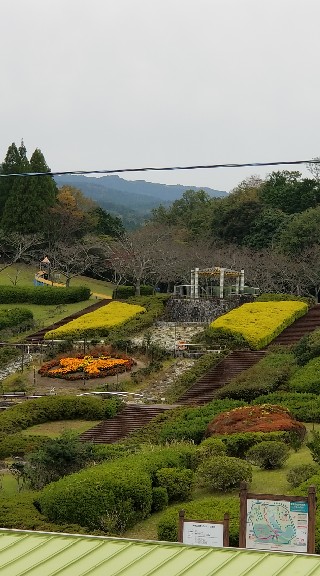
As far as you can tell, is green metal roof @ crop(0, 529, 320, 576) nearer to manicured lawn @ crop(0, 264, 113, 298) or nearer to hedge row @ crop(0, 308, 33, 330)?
hedge row @ crop(0, 308, 33, 330)

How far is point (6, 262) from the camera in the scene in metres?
58.8

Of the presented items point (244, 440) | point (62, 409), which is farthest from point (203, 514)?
point (62, 409)

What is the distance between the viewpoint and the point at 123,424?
27156 mm

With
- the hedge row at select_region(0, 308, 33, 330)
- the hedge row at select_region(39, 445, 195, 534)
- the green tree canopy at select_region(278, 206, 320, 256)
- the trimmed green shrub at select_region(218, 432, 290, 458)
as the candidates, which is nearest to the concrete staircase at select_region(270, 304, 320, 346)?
the green tree canopy at select_region(278, 206, 320, 256)

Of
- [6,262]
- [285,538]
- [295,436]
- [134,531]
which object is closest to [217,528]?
[285,538]

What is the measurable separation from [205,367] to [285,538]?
22.2 m

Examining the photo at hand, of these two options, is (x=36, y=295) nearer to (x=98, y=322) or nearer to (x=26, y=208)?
(x=98, y=322)

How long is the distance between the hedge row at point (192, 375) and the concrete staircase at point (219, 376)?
0.18m

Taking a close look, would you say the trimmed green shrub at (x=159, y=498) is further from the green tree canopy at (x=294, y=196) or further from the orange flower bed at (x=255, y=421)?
the green tree canopy at (x=294, y=196)

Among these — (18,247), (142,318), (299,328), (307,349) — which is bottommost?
(299,328)

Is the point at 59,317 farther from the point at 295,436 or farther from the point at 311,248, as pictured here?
the point at 295,436

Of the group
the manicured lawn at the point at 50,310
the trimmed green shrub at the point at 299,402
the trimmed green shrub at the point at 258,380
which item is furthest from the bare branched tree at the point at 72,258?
the trimmed green shrub at the point at 299,402

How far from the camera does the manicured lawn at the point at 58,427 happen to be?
26602mm

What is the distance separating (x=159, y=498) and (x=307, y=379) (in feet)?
37.3
